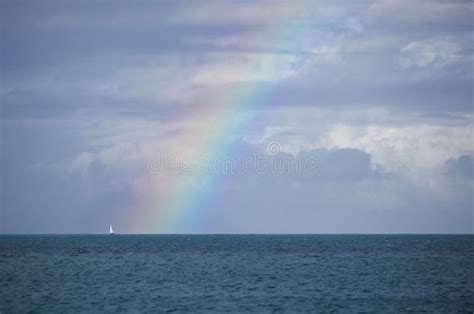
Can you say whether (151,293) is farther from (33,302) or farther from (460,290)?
(460,290)

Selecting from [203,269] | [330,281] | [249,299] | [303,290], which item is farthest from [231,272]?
[249,299]

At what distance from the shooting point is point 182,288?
266ft

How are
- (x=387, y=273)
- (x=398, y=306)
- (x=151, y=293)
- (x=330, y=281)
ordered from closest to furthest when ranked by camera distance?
(x=398, y=306)
(x=151, y=293)
(x=330, y=281)
(x=387, y=273)

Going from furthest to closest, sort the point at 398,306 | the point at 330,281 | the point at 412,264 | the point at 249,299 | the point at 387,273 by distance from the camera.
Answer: the point at 412,264 < the point at 387,273 < the point at 330,281 < the point at 249,299 < the point at 398,306

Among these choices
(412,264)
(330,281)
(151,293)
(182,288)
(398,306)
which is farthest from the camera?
(412,264)

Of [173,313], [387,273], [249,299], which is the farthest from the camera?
[387,273]

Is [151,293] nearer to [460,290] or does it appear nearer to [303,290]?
[303,290]

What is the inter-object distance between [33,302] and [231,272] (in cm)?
3972

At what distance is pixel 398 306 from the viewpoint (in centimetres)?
6594

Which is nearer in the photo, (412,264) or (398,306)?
(398,306)

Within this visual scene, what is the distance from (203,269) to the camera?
4301 inches

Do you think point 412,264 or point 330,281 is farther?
point 412,264

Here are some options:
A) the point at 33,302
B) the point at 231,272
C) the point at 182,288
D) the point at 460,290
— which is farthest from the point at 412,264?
the point at 33,302

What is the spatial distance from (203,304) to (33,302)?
1666 centimetres
